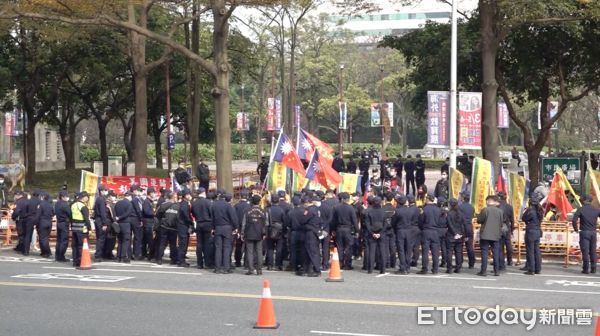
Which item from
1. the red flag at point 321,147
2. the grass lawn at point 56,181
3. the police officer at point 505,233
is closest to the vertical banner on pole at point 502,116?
the grass lawn at point 56,181

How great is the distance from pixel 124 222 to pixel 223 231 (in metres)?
2.78

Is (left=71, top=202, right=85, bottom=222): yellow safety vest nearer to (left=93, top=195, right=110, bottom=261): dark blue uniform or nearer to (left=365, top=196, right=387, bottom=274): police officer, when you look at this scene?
(left=93, top=195, right=110, bottom=261): dark blue uniform

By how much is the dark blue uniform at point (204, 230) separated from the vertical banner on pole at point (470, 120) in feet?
30.8

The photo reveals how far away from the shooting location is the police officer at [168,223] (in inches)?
725

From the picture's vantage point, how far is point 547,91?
36000 mm

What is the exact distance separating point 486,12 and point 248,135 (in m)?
81.8

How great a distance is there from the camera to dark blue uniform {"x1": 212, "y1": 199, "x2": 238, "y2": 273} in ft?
56.0

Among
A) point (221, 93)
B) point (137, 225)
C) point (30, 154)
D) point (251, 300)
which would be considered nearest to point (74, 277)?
point (137, 225)

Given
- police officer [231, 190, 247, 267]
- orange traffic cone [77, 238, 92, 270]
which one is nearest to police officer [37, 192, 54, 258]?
orange traffic cone [77, 238, 92, 270]

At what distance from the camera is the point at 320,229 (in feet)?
55.2

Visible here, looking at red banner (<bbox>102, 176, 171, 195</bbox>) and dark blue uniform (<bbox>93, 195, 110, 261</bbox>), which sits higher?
red banner (<bbox>102, 176, 171, 195</bbox>)

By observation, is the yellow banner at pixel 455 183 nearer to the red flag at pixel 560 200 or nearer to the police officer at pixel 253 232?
the red flag at pixel 560 200

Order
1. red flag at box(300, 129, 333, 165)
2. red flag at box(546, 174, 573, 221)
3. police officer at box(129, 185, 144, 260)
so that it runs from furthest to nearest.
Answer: red flag at box(300, 129, 333, 165)
red flag at box(546, 174, 573, 221)
police officer at box(129, 185, 144, 260)

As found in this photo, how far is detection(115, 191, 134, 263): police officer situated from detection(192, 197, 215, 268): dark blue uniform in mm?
1801
